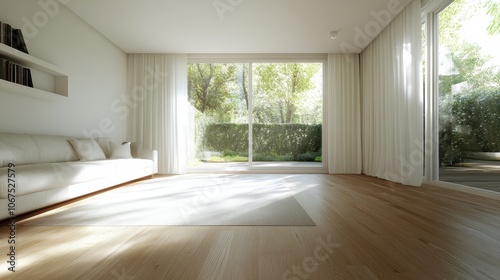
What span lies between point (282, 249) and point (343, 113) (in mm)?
4638

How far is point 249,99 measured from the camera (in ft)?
19.4

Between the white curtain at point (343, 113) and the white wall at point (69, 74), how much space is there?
4169 mm

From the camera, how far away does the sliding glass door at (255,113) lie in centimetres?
595

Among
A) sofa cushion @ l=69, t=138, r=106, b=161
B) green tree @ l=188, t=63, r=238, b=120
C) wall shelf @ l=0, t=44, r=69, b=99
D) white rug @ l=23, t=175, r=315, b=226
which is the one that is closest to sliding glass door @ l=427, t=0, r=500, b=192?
white rug @ l=23, t=175, r=315, b=226

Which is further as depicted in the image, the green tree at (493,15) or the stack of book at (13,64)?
the green tree at (493,15)

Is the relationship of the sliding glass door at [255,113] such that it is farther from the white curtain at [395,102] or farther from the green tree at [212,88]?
the white curtain at [395,102]

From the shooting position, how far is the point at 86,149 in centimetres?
366

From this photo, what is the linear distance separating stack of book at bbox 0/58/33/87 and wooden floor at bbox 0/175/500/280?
65.4 inches

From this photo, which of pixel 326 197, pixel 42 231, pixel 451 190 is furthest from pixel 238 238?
pixel 451 190

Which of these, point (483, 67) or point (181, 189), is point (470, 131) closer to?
point (483, 67)

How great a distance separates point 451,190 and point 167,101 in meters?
4.87

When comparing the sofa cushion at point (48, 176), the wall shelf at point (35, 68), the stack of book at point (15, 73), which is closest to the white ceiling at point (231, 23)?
the wall shelf at point (35, 68)

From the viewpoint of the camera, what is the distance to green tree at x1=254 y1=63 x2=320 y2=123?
5.95 metres

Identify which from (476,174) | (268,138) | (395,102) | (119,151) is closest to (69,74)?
(119,151)
